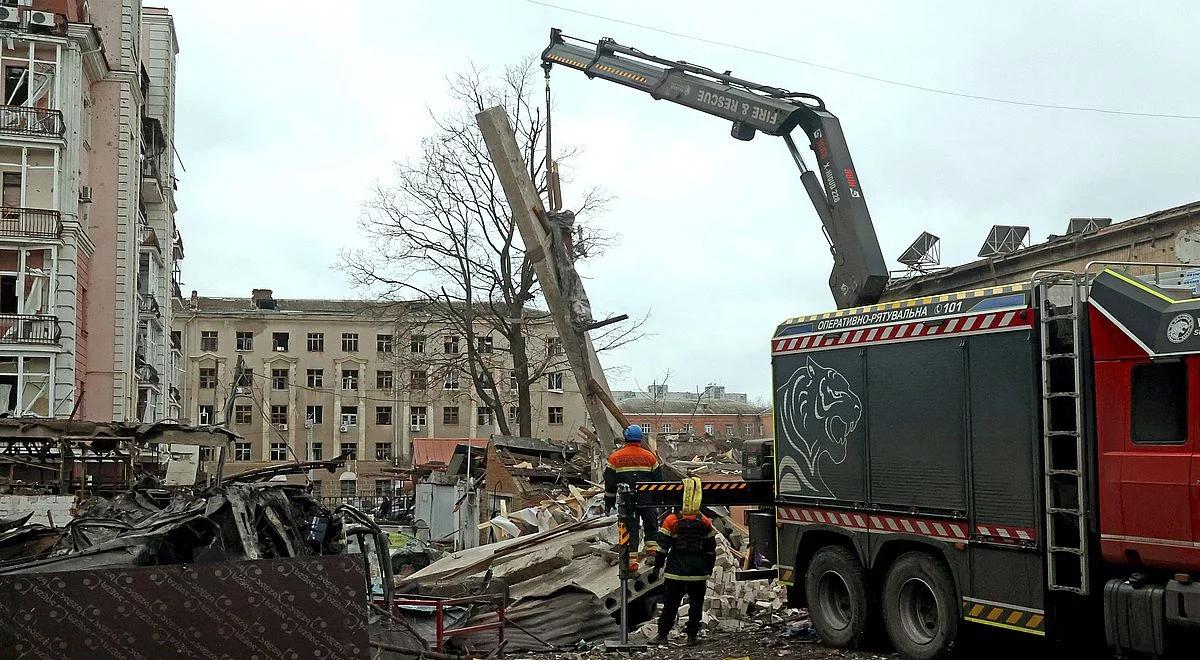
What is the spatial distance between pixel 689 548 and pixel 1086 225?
61.6 feet

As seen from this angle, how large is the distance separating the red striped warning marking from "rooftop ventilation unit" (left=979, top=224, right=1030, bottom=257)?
18051 millimetres

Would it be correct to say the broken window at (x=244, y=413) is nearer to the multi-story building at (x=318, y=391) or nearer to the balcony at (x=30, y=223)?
the multi-story building at (x=318, y=391)

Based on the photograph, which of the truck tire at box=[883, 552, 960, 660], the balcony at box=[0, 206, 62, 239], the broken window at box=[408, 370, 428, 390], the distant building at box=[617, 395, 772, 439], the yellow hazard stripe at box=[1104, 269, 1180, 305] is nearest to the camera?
the yellow hazard stripe at box=[1104, 269, 1180, 305]

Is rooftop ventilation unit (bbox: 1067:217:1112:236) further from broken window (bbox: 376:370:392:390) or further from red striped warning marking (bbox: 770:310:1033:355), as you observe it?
broken window (bbox: 376:370:392:390)

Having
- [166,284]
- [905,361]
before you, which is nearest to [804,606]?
[905,361]

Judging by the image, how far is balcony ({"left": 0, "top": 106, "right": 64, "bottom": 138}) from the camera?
31672mm

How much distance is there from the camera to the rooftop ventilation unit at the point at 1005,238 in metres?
28.3

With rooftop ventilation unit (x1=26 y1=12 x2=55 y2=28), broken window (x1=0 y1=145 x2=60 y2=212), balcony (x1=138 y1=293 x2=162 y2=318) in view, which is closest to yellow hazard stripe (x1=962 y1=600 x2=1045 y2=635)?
broken window (x1=0 y1=145 x2=60 y2=212)

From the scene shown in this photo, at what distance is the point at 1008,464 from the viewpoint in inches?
356

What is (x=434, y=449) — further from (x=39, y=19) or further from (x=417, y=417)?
(x=39, y=19)

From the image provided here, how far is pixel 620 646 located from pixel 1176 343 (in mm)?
5894

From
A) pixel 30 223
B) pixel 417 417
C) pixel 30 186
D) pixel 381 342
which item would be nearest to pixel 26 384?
pixel 30 223

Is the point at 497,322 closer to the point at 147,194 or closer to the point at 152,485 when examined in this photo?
the point at 147,194

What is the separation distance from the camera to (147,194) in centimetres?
4538
